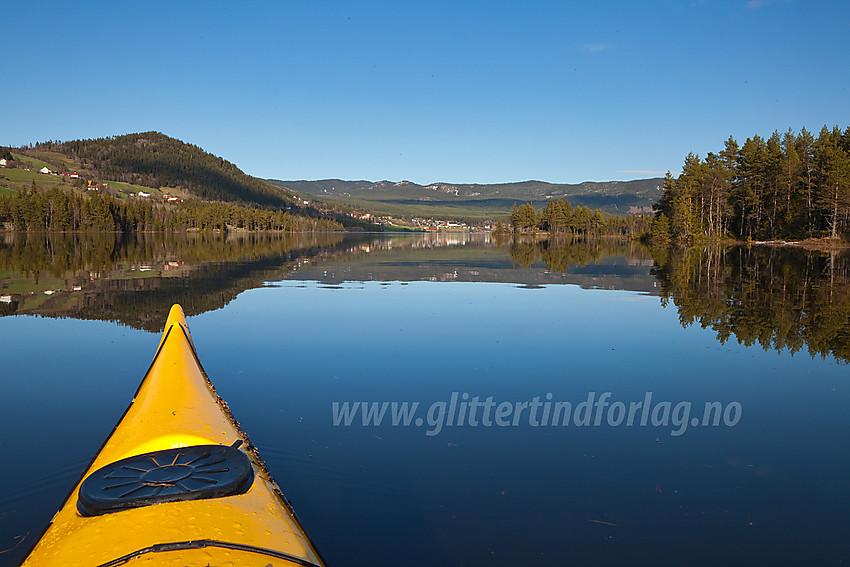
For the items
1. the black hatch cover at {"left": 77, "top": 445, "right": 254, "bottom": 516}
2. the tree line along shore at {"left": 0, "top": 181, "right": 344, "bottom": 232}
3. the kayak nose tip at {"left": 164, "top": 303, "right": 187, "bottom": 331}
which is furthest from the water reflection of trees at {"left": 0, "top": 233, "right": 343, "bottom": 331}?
the tree line along shore at {"left": 0, "top": 181, "right": 344, "bottom": 232}

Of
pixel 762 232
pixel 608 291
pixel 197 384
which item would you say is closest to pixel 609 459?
pixel 197 384

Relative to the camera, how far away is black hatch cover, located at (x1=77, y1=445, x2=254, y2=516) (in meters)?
3.68

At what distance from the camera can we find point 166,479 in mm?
3945

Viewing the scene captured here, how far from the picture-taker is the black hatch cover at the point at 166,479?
3676 mm

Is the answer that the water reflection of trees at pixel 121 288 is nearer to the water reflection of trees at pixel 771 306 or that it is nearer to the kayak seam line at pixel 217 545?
the kayak seam line at pixel 217 545

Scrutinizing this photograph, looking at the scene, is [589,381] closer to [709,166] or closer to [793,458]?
[793,458]

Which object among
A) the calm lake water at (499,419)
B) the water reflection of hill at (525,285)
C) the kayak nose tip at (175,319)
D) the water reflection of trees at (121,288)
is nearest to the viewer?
the calm lake water at (499,419)

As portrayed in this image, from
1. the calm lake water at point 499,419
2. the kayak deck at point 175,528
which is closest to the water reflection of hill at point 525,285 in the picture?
the calm lake water at point 499,419

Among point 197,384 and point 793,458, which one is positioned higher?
point 197,384

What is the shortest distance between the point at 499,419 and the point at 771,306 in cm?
1323

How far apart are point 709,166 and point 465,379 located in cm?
8635

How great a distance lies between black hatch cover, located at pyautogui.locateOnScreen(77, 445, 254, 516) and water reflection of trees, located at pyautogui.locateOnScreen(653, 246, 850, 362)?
449 inches

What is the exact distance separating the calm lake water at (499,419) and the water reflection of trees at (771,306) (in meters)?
0.17

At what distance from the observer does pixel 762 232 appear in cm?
7600
